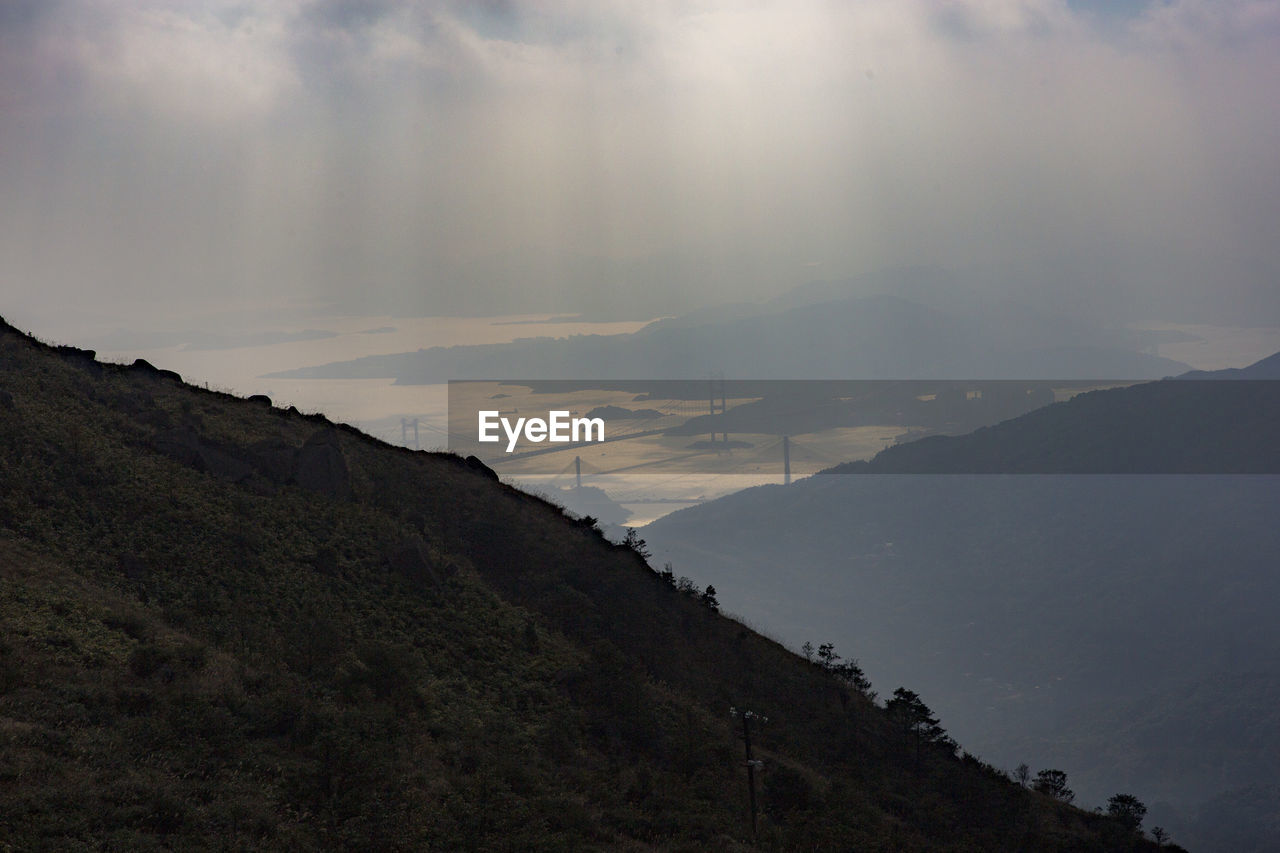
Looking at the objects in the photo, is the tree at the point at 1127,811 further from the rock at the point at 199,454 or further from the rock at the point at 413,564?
the rock at the point at 199,454

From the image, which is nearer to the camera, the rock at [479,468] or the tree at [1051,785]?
the tree at [1051,785]

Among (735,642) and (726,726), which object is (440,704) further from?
(735,642)

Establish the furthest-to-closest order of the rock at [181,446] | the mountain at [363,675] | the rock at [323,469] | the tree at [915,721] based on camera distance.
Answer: the tree at [915,721]
the rock at [323,469]
the rock at [181,446]
the mountain at [363,675]

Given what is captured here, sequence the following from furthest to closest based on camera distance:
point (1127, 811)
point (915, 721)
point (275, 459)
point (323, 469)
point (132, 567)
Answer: point (1127, 811)
point (915, 721)
point (323, 469)
point (275, 459)
point (132, 567)

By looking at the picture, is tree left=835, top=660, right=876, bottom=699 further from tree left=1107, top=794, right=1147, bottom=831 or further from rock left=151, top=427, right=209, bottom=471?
rock left=151, top=427, right=209, bottom=471

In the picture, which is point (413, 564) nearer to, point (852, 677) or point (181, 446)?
point (181, 446)

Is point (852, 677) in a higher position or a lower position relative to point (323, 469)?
lower

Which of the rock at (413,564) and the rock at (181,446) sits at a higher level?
the rock at (181,446)

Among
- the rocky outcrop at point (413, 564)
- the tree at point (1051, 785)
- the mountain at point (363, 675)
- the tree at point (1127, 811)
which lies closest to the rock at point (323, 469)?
the mountain at point (363, 675)

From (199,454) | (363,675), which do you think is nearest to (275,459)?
(199,454)
